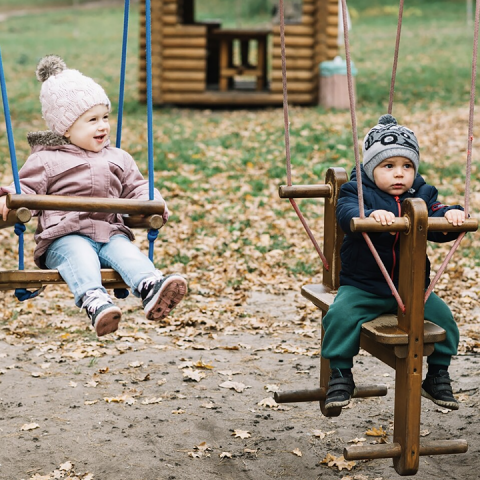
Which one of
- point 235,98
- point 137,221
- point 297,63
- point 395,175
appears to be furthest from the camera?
point 235,98

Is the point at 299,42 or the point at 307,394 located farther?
the point at 299,42

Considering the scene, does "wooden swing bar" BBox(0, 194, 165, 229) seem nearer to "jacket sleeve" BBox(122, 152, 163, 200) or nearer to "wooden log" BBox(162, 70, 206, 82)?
"jacket sleeve" BBox(122, 152, 163, 200)

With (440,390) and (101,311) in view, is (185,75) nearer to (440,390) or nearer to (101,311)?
(101,311)

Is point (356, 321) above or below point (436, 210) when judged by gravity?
below

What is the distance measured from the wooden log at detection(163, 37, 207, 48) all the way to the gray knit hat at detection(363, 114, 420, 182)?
460 inches

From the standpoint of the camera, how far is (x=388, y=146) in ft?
11.9

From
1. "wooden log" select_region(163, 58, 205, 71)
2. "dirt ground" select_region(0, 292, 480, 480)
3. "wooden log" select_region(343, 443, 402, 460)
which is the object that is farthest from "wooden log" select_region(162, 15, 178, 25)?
"wooden log" select_region(343, 443, 402, 460)

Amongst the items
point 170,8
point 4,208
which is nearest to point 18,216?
point 4,208

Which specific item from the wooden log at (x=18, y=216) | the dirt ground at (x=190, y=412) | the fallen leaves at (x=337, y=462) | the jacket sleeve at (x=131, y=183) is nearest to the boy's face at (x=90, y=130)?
the jacket sleeve at (x=131, y=183)

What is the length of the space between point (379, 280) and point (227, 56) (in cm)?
1237

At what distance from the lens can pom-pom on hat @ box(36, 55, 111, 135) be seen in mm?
4066

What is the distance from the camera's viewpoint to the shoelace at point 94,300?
369 cm

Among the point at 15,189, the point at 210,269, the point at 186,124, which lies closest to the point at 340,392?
the point at 15,189

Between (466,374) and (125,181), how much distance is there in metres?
2.73
